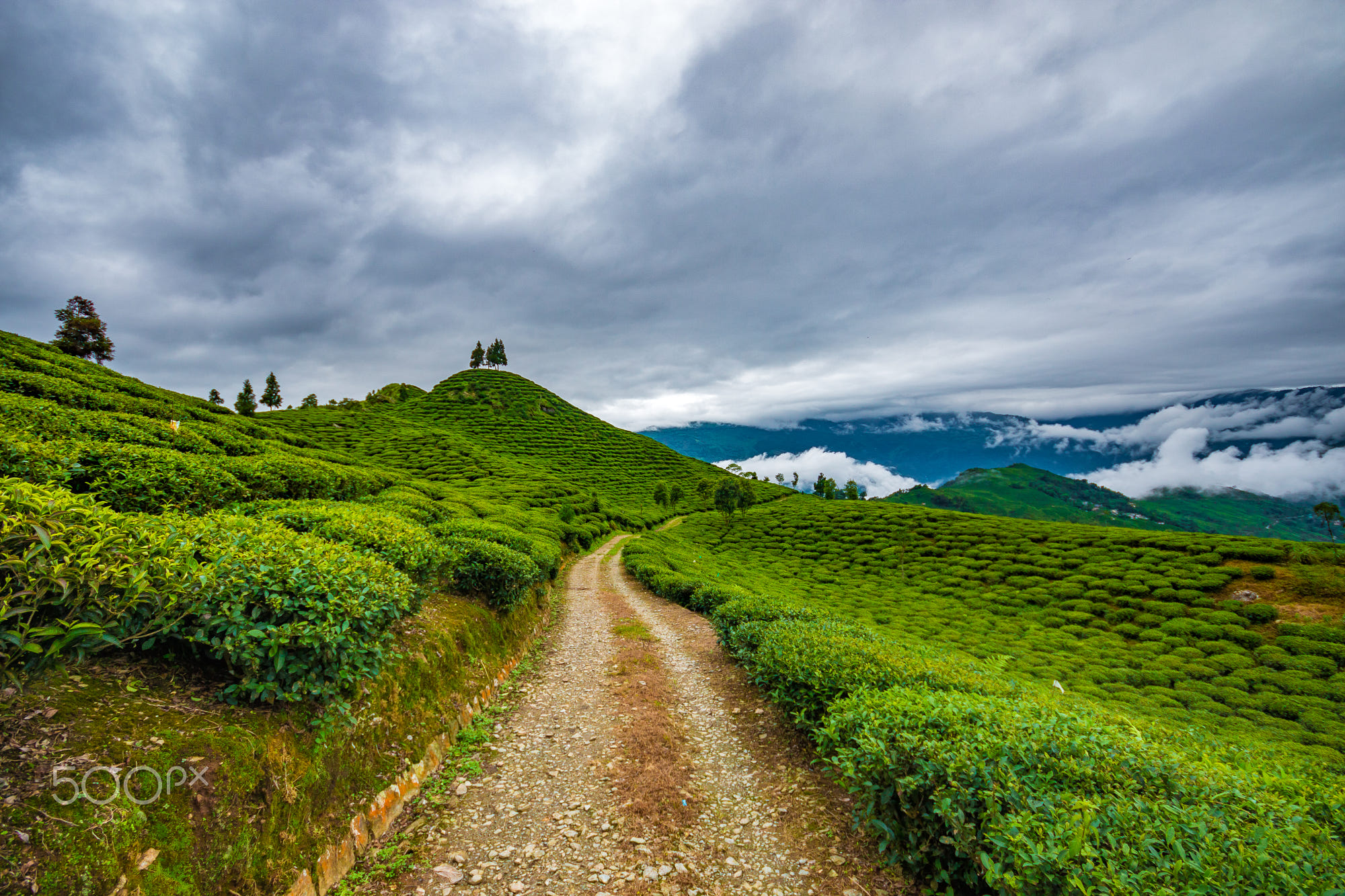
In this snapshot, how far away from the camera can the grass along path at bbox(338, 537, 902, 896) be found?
5.28 metres

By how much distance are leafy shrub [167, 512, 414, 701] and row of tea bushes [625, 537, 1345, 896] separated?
640cm

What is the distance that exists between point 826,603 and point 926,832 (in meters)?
27.0

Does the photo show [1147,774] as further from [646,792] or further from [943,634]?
[943,634]

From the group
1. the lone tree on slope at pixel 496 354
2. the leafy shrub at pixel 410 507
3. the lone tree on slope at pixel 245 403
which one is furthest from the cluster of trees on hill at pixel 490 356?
the leafy shrub at pixel 410 507

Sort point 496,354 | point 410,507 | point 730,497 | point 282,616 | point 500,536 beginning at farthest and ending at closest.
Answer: point 496,354
point 730,497
point 500,536
point 410,507
point 282,616

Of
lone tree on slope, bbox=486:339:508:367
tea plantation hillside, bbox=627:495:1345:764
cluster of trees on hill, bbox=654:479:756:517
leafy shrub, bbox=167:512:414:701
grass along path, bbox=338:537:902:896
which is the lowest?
tea plantation hillside, bbox=627:495:1345:764

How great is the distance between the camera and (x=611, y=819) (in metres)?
6.32

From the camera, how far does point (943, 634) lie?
25219 mm

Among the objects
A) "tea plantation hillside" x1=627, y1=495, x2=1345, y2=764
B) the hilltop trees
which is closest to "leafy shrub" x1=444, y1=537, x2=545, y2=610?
"tea plantation hillside" x1=627, y1=495, x2=1345, y2=764

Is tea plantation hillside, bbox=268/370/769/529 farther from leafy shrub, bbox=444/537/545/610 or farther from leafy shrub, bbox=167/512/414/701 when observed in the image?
leafy shrub, bbox=167/512/414/701

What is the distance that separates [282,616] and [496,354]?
148468 mm

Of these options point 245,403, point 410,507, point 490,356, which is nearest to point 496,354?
point 490,356

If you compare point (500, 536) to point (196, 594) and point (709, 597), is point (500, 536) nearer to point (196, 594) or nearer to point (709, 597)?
point (709, 597)

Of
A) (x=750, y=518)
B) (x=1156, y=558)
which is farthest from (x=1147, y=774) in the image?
(x=750, y=518)
